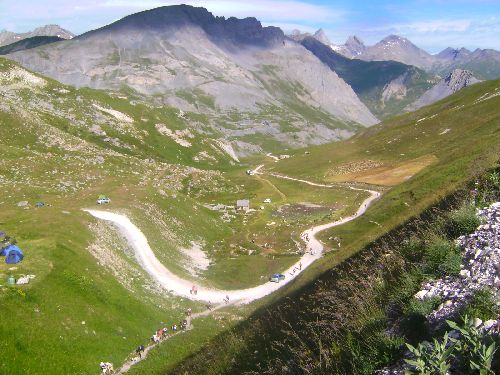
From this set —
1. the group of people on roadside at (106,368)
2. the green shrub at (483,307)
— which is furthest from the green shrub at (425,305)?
the group of people on roadside at (106,368)

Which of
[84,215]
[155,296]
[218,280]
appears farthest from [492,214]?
[84,215]

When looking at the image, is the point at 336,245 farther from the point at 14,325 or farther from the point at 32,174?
the point at 32,174

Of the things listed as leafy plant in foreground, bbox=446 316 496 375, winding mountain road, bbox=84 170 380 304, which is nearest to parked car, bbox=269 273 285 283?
winding mountain road, bbox=84 170 380 304

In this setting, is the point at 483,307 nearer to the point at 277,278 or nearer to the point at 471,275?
the point at 471,275

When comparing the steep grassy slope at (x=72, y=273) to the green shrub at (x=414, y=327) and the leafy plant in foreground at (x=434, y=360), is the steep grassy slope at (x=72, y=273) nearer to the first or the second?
the green shrub at (x=414, y=327)

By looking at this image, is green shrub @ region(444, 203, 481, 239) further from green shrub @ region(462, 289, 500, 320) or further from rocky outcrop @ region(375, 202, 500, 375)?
green shrub @ region(462, 289, 500, 320)

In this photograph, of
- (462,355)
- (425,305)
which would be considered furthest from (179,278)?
(462,355)
